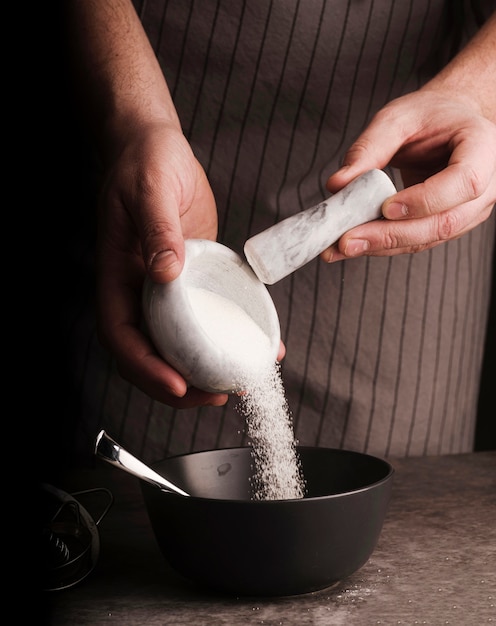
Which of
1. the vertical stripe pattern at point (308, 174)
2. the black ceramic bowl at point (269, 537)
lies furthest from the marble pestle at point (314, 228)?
the vertical stripe pattern at point (308, 174)

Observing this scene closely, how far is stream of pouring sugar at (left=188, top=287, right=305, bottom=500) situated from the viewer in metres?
0.82

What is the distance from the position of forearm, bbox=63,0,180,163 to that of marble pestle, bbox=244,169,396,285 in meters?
0.25

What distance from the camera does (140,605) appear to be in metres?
0.70

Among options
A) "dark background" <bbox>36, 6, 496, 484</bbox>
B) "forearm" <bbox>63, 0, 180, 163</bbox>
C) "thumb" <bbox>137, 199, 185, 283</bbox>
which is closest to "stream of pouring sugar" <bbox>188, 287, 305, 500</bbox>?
"thumb" <bbox>137, 199, 185, 283</bbox>

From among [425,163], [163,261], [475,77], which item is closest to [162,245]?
[163,261]

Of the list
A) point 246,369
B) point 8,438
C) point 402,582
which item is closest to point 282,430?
point 246,369

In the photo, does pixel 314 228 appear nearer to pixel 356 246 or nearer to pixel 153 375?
pixel 356 246

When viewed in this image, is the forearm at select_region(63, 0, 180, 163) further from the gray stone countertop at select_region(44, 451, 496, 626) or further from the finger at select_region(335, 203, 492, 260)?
the gray stone countertop at select_region(44, 451, 496, 626)

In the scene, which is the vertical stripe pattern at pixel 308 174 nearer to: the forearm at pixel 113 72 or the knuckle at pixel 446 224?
the forearm at pixel 113 72

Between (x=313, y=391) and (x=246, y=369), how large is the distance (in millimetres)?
438

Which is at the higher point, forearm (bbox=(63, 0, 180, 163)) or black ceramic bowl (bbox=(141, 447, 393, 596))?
forearm (bbox=(63, 0, 180, 163))

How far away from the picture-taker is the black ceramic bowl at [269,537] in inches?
26.5

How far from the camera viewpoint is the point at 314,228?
0.85m

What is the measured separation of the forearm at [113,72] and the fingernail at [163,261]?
10.7 inches
